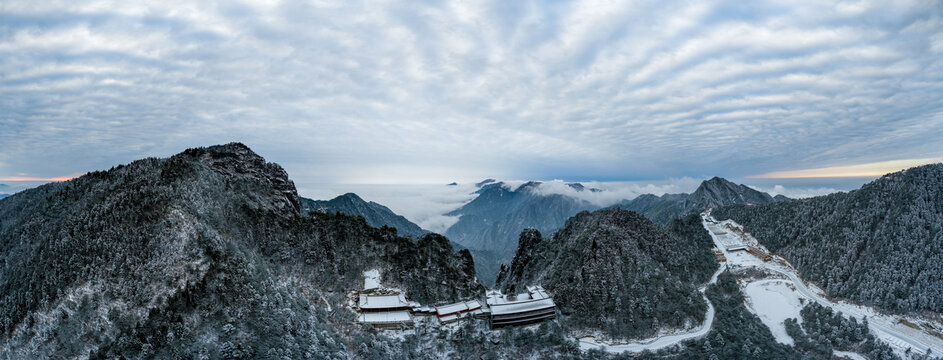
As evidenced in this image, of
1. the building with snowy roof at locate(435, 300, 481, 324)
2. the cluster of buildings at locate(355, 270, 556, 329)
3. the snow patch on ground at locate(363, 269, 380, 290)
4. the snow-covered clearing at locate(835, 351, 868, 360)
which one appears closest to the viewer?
the cluster of buildings at locate(355, 270, 556, 329)

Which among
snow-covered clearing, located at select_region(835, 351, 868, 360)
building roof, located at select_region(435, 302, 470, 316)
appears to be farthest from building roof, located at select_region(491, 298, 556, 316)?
snow-covered clearing, located at select_region(835, 351, 868, 360)

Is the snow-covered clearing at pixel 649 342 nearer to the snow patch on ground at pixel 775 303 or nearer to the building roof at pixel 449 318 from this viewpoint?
the snow patch on ground at pixel 775 303

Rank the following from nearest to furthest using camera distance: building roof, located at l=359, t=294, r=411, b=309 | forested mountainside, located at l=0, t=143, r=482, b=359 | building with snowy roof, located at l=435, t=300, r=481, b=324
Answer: forested mountainside, located at l=0, t=143, r=482, b=359, building roof, located at l=359, t=294, r=411, b=309, building with snowy roof, located at l=435, t=300, r=481, b=324

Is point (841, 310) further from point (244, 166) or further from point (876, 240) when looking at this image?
point (244, 166)

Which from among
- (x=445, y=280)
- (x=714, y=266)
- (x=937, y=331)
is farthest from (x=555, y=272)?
(x=937, y=331)

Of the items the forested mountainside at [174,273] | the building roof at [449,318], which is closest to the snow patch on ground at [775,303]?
the building roof at [449,318]

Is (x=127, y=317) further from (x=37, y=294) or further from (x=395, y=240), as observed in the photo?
(x=395, y=240)

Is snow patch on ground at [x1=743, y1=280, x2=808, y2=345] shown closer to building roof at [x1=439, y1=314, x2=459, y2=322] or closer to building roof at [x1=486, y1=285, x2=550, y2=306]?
building roof at [x1=486, y1=285, x2=550, y2=306]

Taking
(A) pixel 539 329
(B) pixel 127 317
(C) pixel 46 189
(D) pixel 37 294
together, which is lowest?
(A) pixel 539 329
